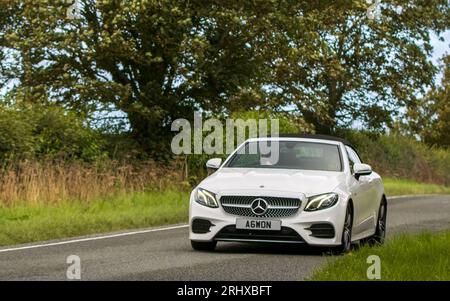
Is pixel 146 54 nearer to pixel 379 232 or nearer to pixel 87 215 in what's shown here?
pixel 87 215

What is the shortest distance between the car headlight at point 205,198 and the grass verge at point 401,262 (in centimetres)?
175

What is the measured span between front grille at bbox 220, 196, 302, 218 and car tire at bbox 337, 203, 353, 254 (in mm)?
752

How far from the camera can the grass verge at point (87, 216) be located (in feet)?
55.2

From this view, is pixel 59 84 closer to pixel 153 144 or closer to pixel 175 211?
pixel 153 144

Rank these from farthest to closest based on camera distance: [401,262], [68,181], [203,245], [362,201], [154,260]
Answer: [68,181]
[362,201]
[203,245]
[154,260]
[401,262]

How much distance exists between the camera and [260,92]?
3117cm

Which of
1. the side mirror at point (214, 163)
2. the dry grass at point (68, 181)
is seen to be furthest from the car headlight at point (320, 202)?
the dry grass at point (68, 181)

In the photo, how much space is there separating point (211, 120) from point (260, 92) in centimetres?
210

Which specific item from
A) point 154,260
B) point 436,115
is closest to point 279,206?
point 154,260

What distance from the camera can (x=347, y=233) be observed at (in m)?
13.9

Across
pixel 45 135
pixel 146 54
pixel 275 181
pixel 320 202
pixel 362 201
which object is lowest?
pixel 362 201

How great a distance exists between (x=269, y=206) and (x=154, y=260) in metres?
1.64

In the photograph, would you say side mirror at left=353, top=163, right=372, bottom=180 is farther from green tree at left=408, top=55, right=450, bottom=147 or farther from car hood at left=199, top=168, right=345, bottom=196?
green tree at left=408, top=55, right=450, bottom=147

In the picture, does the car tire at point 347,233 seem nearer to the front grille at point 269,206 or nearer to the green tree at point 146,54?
the front grille at point 269,206
